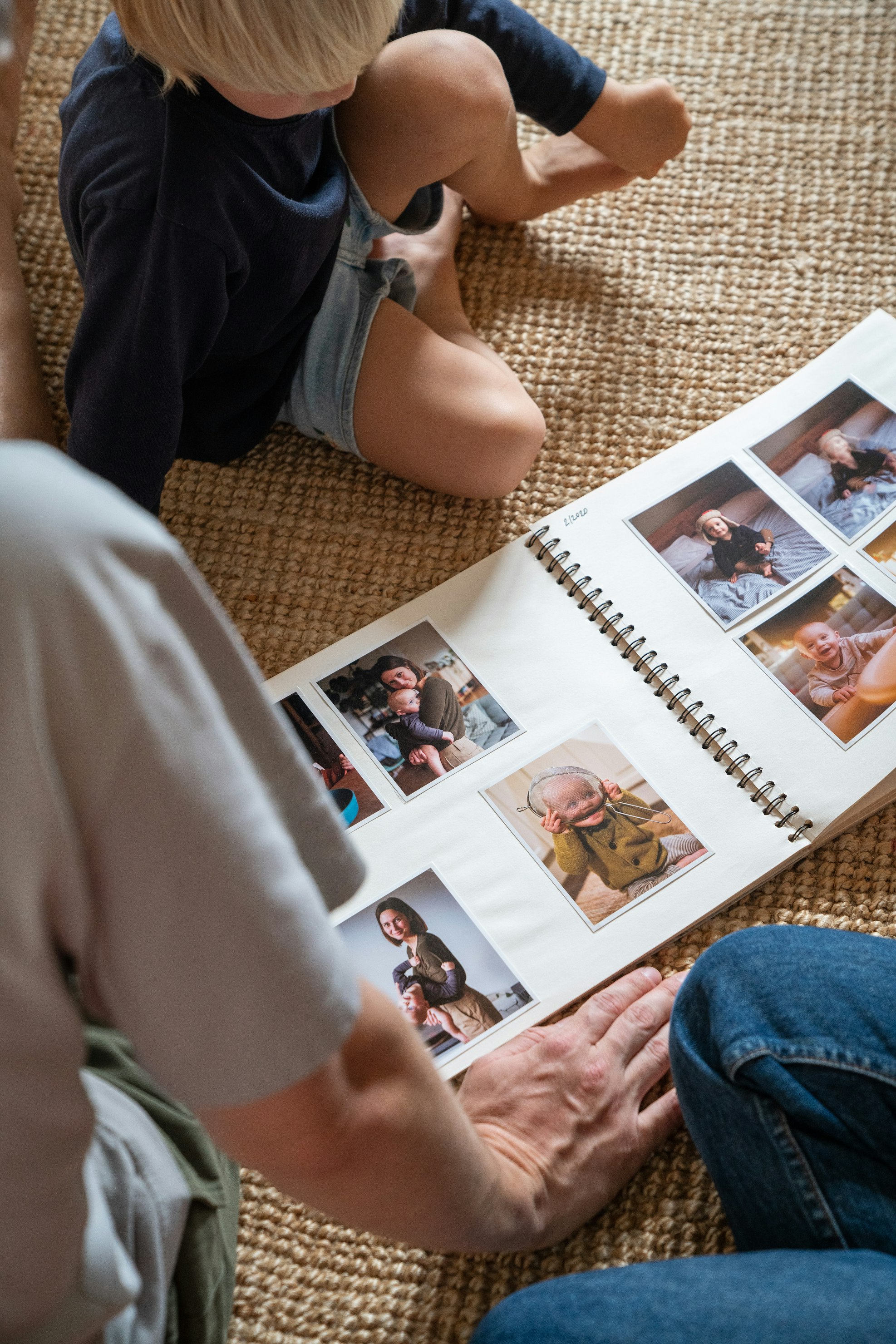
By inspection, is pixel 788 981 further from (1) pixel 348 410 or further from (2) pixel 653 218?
(2) pixel 653 218

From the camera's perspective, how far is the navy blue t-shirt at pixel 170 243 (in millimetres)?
574

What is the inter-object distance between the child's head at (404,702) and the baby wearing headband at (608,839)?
0.34ft

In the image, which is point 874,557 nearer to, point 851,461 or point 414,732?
point 851,461

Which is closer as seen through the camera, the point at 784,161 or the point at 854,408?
the point at 854,408

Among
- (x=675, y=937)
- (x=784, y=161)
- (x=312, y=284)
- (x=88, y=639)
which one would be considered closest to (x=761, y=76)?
(x=784, y=161)

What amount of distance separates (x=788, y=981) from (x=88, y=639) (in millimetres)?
420

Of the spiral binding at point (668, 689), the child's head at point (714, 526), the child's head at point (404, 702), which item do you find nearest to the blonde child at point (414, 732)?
the child's head at point (404, 702)

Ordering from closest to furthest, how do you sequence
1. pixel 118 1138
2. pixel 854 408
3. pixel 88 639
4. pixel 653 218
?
pixel 88 639 → pixel 118 1138 → pixel 854 408 → pixel 653 218

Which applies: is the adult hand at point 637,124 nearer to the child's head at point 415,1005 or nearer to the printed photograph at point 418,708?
the printed photograph at point 418,708

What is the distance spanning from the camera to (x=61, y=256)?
0.84m

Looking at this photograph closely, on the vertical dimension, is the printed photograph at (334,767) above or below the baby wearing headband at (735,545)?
above

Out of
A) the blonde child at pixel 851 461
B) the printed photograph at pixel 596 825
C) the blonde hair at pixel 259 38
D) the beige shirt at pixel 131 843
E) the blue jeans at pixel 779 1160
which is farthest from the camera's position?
the blonde child at pixel 851 461

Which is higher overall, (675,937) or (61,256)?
(61,256)

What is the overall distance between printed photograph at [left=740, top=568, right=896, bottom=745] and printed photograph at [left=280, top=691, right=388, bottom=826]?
0.92ft
